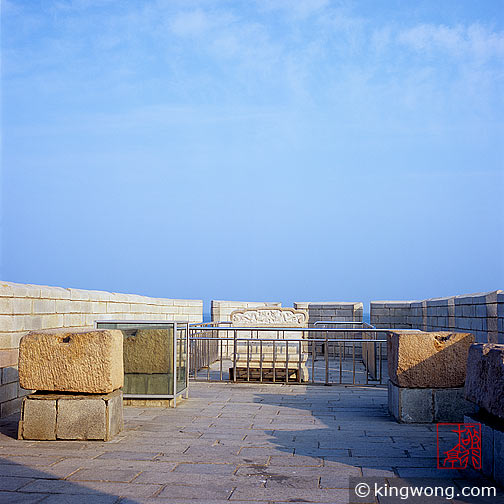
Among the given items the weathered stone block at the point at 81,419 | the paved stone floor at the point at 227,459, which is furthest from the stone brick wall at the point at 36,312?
the weathered stone block at the point at 81,419

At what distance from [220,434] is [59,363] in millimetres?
1871

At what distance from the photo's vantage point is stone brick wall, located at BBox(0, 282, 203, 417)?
7.24 m

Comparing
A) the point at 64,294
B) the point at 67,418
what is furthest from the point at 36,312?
the point at 67,418

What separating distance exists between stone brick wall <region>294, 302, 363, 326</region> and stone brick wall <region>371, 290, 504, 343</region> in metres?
0.86

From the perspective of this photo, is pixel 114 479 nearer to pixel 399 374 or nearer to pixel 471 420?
pixel 471 420

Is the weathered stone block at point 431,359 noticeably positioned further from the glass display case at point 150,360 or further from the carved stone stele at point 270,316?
the carved stone stele at point 270,316

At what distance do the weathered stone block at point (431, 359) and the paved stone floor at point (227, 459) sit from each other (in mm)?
547

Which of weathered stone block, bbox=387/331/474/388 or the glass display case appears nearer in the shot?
weathered stone block, bbox=387/331/474/388

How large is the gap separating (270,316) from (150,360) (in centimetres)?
577

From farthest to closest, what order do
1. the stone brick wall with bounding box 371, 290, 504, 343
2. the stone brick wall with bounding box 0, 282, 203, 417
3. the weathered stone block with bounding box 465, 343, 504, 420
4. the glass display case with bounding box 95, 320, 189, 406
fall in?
the stone brick wall with bounding box 371, 290, 504, 343
the glass display case with bounding box 95, 320, 189, 406
the stone brick wall with bounding box 0, 282, 203, 417
the weathered stone block with bounding box 465, 343, 504, 420

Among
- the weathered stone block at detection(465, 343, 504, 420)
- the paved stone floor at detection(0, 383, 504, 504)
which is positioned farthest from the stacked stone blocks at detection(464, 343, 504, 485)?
the paved stone floor at detection(0, 383, 504, 504)

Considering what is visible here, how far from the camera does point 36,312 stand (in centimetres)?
800

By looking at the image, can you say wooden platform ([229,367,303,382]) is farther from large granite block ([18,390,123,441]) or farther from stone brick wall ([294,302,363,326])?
stone brick wall ([294,302,363,326])
